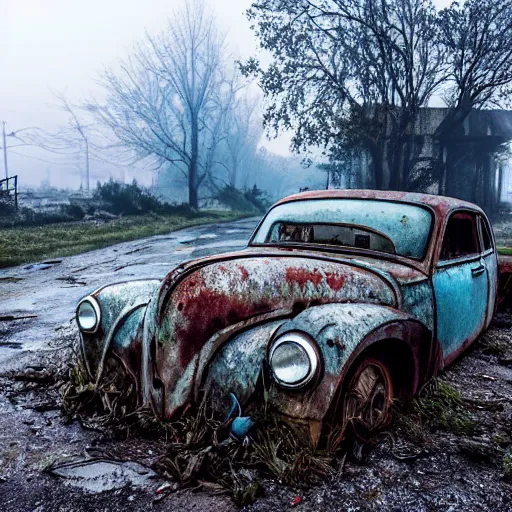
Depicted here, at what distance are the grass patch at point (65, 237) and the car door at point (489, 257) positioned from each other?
9.05 metres

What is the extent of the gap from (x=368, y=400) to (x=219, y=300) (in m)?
0.94

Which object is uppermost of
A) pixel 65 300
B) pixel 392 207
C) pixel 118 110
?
pixel 118 110

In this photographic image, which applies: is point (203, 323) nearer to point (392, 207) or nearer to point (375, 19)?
point (392, 207)

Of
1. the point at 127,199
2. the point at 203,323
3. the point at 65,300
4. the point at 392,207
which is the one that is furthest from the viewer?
the point at 127,199

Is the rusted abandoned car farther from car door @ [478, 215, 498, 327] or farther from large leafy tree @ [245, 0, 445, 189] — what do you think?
large leafy tree @ [245, 0, 445, 189]

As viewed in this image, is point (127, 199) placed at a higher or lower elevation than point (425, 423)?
higher

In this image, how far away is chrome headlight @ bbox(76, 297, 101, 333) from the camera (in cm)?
312

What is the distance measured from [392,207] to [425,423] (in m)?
1.49

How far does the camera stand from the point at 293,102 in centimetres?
1920

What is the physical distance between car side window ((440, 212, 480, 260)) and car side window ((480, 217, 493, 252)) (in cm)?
24

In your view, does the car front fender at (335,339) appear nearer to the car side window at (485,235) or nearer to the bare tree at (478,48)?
the car side window at (485,235)

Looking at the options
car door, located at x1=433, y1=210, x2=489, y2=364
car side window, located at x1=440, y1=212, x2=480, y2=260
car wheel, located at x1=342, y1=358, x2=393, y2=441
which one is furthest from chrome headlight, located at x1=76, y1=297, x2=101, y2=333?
car side window, located at x1=440, y1=212, x2=480, y2=260

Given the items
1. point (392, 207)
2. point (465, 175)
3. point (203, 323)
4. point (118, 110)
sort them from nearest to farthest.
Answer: point (203, 323), point (392, 207), point (465, 175), point (118, 110)

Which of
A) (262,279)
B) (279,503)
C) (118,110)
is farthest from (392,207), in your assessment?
(118,110)
